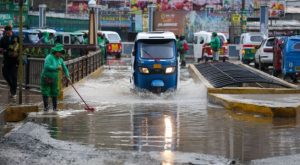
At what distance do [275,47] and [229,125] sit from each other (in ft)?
56.9

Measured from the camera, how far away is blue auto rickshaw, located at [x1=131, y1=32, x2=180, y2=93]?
19.4m

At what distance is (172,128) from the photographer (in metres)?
12.7

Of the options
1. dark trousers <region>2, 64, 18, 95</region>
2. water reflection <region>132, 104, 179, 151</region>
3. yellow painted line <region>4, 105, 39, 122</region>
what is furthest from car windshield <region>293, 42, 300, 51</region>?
yellow painted line <region>4, 105, 39, 122</region>

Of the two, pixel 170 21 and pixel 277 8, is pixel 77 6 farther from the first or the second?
pixel 277 8

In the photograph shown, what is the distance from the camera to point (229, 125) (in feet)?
42.6

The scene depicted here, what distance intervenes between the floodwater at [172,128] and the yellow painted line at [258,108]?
217mm

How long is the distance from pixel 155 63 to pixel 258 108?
5.49 meters

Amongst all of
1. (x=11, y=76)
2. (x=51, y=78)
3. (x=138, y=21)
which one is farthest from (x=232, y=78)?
(x=138, y=21)

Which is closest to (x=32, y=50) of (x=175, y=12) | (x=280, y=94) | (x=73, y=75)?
(x=73, y=75)

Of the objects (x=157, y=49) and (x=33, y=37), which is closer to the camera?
(x=157, y=49)

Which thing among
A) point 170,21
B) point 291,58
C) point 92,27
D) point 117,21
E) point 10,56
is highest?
point 92,27

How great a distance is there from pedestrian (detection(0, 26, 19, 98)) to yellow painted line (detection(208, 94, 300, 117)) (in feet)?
16.7

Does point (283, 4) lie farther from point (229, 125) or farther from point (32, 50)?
point (229, 125)

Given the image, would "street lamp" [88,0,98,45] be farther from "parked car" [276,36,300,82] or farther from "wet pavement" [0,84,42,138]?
"wet pavement" [0,84,42,138]
